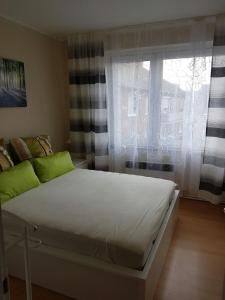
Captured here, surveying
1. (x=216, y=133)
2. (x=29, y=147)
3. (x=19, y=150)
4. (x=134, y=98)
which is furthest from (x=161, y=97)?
(x=19, y=150)

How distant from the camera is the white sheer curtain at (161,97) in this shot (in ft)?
10.2

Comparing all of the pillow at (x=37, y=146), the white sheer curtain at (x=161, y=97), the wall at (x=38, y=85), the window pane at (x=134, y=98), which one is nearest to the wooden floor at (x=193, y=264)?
the white sheer curtain at (x=161, y=97)

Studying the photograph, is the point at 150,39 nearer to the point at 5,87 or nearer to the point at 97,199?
the point at 5,87

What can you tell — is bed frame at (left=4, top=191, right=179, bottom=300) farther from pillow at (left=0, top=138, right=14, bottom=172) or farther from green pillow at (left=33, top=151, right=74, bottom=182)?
green pillow at (left=33, top=151, right=74, bottom=182)

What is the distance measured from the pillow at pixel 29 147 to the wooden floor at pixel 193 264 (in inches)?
57.0

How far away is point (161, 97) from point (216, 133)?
89cm

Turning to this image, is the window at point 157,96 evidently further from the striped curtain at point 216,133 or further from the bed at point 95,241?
the bed at point 95,241

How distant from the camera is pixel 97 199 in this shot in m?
2.23

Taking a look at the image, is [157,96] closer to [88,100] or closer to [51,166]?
[88,100]

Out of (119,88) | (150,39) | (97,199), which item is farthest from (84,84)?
(97,199)

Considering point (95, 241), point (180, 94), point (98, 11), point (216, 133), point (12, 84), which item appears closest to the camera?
point (95, 241)

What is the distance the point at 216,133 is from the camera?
10.2 ft

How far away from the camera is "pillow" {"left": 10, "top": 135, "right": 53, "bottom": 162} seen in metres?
2.91

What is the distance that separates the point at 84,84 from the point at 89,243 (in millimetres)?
2674
